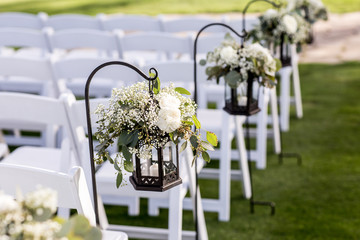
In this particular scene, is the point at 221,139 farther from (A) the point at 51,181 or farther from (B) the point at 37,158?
(A) the point at 51,181

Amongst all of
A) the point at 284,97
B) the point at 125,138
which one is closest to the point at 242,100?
the point at 125,138

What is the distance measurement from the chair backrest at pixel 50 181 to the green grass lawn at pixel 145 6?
11054mm

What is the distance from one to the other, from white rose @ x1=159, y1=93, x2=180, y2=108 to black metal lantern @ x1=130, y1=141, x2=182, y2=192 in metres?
0.28

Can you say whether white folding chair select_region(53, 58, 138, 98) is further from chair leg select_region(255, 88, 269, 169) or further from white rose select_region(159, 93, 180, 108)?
white rose select_region(159, 93, 180, 108)

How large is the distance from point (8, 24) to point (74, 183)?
16.4ft

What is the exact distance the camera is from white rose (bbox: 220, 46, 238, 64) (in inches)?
133

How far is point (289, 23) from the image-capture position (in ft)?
14.5

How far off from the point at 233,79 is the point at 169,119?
1.23 meters

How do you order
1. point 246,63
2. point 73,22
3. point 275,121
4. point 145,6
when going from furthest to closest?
point 145,6
point 73,22
point 275,121
point 246,63

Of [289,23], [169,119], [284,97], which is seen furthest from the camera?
[284,97]

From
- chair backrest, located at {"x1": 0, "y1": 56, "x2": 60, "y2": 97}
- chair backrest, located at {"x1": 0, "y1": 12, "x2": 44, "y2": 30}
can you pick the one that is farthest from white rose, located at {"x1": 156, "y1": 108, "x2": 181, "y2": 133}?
chair backrest, located at {"x1": 0, "y1": 12, "x2": 44, "y2": 30}

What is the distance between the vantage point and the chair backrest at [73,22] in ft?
21.2

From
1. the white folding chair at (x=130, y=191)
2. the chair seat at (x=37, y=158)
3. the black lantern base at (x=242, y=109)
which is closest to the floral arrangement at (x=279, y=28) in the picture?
the black lantern base at (x=242, y=109)

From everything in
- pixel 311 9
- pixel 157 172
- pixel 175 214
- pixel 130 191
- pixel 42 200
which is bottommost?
pixel 175 214
